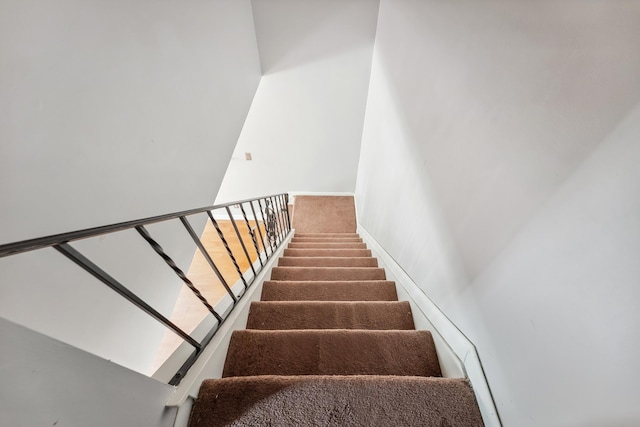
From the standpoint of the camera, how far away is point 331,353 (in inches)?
34.7

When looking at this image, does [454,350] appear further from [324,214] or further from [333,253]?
[324,214]

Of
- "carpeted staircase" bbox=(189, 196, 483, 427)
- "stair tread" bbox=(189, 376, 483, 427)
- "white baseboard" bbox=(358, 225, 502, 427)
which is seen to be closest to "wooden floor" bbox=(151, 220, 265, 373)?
"carpeted staircase" bbox=(189, 196, 483, 427)

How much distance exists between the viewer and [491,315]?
612 millimetres

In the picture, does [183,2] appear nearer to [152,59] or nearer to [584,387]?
[152,59]

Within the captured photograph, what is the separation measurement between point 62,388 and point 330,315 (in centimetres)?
96

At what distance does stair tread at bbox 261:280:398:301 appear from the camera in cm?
138

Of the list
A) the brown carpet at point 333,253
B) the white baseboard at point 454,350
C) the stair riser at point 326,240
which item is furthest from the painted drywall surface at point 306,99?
the white baseboard at point 454,350

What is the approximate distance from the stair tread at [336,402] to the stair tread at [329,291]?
659 millimetres

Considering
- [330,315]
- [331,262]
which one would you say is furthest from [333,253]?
[330,315]

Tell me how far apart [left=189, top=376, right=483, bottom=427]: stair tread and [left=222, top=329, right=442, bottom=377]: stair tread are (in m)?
0.14

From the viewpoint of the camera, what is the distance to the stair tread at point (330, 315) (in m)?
1.10

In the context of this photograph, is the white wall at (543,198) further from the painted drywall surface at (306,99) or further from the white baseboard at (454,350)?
the painted drywall surface at (306,99)

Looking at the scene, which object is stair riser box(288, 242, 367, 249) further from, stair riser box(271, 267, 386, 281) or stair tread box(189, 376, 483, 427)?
stair tread box(189, 376, 483, 427)

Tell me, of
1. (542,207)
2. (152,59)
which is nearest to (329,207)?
(152,59)
